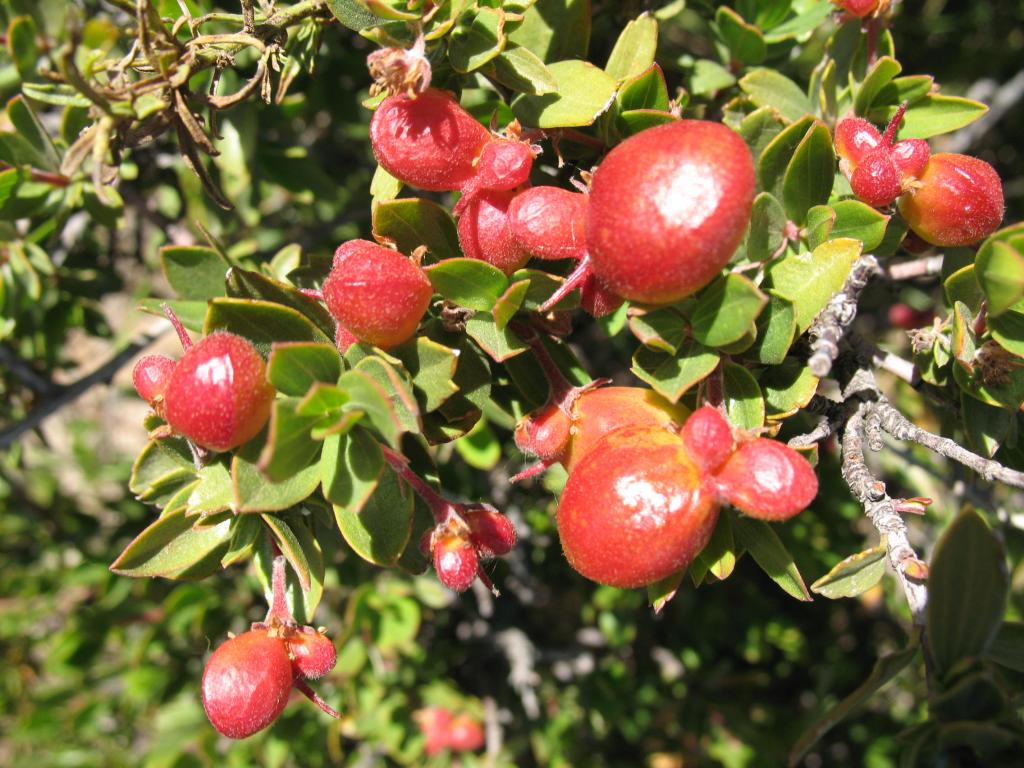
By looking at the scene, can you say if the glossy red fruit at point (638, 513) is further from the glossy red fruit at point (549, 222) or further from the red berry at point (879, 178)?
the red berry at point (879, 178)

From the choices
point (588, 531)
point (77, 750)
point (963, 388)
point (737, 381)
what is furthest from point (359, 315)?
point (77, 750)

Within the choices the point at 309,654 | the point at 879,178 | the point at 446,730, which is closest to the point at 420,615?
the point at 446,730

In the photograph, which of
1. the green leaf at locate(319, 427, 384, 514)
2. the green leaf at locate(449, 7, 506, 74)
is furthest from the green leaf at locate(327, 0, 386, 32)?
the green leaf at locate(319, 427, 384, 514)

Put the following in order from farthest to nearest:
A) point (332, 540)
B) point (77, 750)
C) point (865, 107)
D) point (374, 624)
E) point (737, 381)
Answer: point (77, 750) < point (374, 624) < point (332, 540) < point (865, 107) < point (737, 381)

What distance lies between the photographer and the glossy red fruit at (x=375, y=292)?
94 cm

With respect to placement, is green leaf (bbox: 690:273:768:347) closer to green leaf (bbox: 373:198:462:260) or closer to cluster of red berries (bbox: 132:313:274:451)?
green leaf (bbox: 373:198:462:260)

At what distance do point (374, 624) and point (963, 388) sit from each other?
5.47 ft

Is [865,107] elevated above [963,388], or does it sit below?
above

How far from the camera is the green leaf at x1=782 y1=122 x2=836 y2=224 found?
3.47 ft

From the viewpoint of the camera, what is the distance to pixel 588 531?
0.93 meters

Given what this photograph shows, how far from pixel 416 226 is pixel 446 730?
6.46 ft

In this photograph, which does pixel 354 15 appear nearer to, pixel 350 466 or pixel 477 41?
pixel 477 41

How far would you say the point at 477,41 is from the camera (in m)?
1.07

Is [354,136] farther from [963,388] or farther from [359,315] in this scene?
[963,388]
